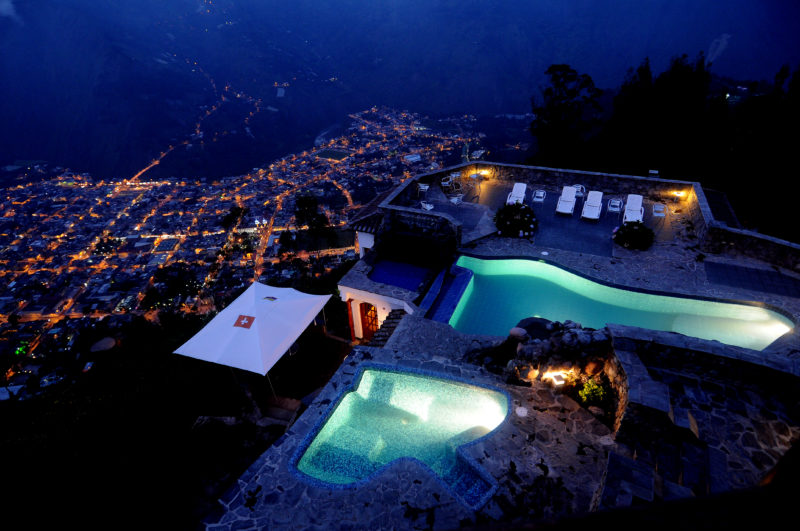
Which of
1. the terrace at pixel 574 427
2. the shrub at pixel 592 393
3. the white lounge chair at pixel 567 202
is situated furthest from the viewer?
the white lounge chair at pixel 567 202

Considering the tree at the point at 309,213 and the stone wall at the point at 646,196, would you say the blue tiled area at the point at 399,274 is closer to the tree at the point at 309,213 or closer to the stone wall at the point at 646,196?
the stone wall at the point at 646,196

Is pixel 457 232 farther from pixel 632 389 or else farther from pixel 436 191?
pixel 632 389

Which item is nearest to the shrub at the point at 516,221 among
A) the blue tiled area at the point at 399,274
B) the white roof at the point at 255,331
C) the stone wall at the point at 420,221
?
the stone wall at the point at 420,221

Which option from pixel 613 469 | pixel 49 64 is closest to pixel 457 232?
pixel 613 469

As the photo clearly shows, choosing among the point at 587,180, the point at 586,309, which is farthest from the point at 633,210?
the point at 586,309

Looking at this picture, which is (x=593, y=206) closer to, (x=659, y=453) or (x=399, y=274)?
(x=399, y=274)

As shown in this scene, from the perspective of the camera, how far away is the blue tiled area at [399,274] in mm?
11859

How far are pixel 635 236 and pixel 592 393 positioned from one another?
8.02m

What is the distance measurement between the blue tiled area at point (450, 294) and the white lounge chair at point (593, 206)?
6.33 metres

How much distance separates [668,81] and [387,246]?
2631 cm

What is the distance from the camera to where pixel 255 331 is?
1005 cm

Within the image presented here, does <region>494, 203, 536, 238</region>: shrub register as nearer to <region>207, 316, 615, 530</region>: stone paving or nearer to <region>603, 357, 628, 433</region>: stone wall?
<region>603, 357, 628, 433</region>: stone wall

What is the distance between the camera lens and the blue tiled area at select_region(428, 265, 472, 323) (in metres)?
10.6

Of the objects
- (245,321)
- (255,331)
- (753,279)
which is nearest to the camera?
(255,331)
